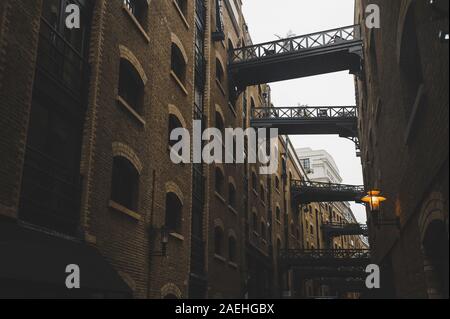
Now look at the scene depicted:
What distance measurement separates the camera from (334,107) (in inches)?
1077

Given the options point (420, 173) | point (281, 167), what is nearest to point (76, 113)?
point (420, 173)

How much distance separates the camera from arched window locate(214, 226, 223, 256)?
62.5 feet

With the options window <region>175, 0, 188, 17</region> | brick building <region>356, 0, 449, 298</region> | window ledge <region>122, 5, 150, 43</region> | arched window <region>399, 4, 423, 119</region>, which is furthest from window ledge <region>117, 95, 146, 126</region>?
window <region>175, 0, 188, 17</region>

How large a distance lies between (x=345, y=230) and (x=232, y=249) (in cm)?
3193

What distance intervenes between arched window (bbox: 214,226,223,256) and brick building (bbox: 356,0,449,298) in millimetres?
7586

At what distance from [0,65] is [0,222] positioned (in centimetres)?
234

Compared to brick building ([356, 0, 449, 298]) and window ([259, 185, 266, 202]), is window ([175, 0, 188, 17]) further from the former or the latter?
window ([259, 185, 266, 202])

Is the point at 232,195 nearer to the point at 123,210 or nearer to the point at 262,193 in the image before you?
the point at 262,193

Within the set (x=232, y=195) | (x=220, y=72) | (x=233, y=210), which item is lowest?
(x=233, y=210)

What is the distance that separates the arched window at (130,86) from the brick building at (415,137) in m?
6.15

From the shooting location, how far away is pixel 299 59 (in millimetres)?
21516

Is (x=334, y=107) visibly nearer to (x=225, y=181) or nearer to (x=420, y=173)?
(x=225, y=181)

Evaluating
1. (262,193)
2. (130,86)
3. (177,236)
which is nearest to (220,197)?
(177,236)

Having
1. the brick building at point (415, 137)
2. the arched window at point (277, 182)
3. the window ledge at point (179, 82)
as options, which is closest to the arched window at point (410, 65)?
the brick building at point (415, 137)
